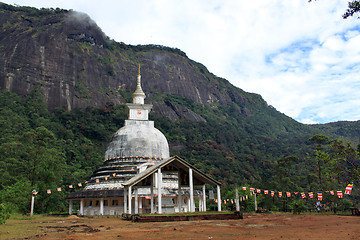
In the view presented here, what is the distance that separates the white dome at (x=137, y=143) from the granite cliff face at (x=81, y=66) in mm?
69952

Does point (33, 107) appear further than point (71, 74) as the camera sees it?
No

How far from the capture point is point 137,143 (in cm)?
3703

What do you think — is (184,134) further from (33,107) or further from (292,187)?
(292,187)

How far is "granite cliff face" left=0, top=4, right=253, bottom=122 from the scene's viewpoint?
102m

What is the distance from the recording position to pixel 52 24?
121062mm

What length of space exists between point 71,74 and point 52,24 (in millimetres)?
24661

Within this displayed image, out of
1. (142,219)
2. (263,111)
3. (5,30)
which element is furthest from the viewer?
(263,111)

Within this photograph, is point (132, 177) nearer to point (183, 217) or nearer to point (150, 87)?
point (183, 217)

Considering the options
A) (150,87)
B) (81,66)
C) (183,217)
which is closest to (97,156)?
(81,66)

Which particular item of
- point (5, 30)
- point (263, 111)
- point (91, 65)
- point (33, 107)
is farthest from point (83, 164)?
point (263, 111)

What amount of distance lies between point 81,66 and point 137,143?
87553mm

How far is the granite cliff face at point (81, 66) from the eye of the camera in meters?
102

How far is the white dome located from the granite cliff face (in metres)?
70.0

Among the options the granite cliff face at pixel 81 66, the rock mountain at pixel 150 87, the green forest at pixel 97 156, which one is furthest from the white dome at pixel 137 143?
the granite cliff face at pixel 81 66
